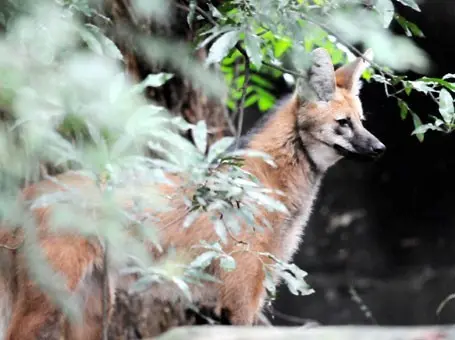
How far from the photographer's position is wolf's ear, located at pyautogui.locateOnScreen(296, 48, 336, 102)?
4020 millimetres

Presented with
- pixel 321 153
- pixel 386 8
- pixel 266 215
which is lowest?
pixel 266 215

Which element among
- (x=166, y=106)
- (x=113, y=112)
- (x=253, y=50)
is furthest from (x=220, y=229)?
(x=166, y=106)

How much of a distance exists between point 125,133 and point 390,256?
5805mm

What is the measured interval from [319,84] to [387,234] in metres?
3.66

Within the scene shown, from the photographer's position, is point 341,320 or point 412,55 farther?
point 341,320

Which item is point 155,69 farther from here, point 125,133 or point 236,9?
point 125,133

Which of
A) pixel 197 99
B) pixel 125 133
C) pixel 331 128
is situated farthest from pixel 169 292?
pixel 125 133

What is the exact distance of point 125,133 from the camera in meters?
2.06

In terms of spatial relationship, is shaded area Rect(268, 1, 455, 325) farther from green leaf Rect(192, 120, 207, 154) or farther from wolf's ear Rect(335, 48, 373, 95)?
green leaf Rect(192, 120, 207, 154)

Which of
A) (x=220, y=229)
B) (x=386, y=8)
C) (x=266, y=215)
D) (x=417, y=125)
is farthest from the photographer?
(x=266, y=215)

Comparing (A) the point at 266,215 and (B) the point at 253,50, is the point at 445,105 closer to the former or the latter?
(B) the point at 253,50

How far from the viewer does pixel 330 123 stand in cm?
418

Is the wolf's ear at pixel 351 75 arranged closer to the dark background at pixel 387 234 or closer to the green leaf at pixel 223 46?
the green leaf at pixel 223 46

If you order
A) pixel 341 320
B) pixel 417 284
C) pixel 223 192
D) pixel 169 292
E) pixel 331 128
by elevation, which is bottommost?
pixel 341 320
